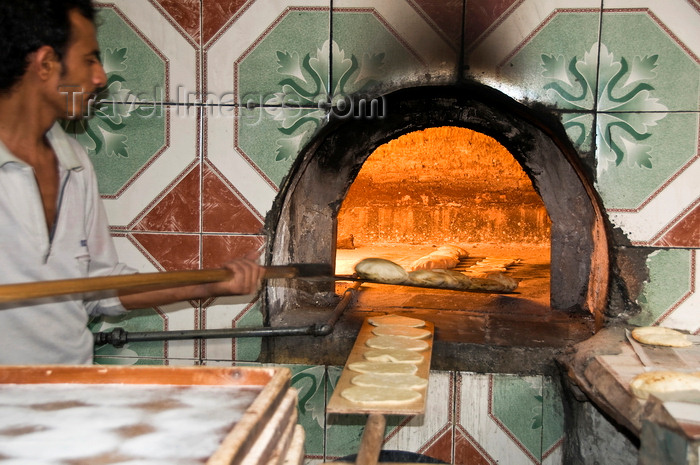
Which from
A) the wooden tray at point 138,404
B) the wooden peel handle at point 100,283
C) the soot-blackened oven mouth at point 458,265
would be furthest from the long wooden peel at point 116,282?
the soot-blackened oven mouth at point 458,265

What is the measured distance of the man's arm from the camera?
2217 millimetres

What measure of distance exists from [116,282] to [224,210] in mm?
1270

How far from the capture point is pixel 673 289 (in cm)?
267

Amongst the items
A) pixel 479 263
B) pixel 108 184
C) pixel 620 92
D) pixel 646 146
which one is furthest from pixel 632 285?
pixel 108 184

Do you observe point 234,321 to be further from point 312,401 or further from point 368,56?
point 368,56

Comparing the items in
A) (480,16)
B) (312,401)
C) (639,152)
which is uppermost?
(480,16)

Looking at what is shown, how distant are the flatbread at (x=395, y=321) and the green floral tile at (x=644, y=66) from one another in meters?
1.25

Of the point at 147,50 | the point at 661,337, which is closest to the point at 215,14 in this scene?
the point at 147,50

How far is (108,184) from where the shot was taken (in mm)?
2885

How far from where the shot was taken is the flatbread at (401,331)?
2.73 m

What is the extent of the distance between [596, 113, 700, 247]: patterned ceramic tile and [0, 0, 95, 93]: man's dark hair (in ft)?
6.97

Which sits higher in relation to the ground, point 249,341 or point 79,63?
point 79,63

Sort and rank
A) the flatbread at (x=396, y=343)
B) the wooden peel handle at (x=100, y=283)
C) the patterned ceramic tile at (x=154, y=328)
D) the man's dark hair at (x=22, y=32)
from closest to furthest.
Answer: the wooden peel handle at (x=100, y=283) < the man's dark hair at (x=22, y=32) < the flatbread at (x=396, y=343) < the patterned ceramic tile at (x=154, y=328)

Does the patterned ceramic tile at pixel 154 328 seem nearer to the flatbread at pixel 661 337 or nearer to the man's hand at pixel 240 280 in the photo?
the man's hand at pixel 240 280
